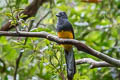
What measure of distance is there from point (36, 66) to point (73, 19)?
25.7 inches

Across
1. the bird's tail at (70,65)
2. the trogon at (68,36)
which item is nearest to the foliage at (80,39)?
the trogon at (68,36)

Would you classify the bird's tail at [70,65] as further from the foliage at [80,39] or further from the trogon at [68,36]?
the foliage at [80,39]

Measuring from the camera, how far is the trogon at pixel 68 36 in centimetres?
203

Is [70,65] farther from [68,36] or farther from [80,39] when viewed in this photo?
[80,39]

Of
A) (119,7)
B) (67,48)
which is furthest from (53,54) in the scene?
(119,7)

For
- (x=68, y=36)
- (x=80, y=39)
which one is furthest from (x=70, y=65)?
(x=80, y=39)

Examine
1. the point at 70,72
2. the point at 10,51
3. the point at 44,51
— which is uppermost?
the point at 44,51

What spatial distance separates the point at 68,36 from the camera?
2486mm

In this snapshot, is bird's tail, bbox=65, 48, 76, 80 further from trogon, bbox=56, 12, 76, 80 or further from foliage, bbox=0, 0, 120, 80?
foliage, bbox=0, 0, 120, 80

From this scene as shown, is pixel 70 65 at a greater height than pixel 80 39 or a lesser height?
greater

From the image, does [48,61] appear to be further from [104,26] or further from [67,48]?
[104,26]

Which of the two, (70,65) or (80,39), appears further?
(80,39)

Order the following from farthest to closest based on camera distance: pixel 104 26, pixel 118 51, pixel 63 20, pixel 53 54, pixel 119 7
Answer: pixel 119 7 < pixel 104 26 < pixel 118 51 < pixel 63 20 < pixel 53 54

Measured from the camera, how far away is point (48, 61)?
200cm
